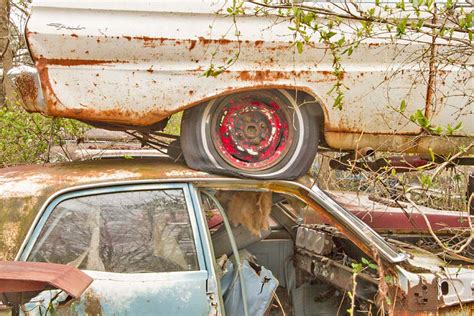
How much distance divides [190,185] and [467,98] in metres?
1.80

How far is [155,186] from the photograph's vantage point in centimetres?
289

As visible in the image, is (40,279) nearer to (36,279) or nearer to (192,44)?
(36,279)

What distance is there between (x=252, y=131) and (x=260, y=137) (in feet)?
0.19

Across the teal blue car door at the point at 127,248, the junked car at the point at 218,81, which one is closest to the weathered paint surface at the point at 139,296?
the teal blue car door at the point at 127,248

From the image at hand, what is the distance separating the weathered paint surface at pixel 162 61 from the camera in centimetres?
307

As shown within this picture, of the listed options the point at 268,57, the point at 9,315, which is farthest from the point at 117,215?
the point at 268,57

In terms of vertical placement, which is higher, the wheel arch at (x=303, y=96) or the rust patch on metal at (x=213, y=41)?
the rust patch on metal at (x=213, y=41)

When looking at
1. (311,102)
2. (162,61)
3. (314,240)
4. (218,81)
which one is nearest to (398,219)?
(314,240)

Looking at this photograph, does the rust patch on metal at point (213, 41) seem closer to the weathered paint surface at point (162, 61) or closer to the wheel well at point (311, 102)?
the weathered paint surface at point (162, 61)

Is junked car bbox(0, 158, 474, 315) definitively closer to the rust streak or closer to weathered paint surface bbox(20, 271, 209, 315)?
weathered paint surface bbox(20, 271, 209, 315)

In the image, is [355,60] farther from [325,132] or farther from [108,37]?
[108,37]

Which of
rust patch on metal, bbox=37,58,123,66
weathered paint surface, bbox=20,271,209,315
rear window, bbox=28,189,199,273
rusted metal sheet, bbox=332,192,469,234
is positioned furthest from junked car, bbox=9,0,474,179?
rusted metal sheet, bbox=332,192,469,234

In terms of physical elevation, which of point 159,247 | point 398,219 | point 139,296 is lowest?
point 398,219

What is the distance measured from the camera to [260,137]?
129 inches
